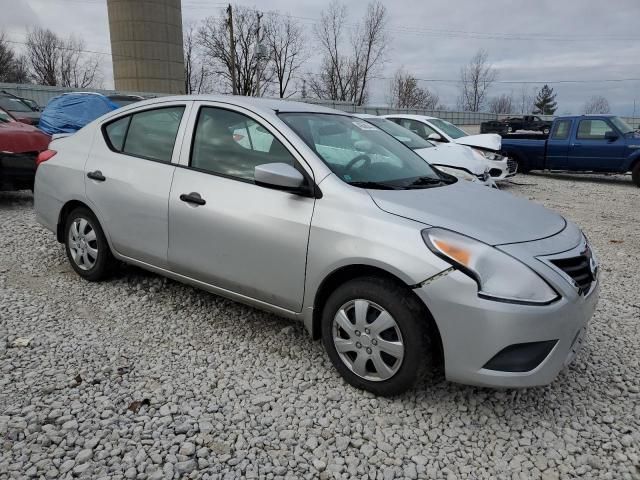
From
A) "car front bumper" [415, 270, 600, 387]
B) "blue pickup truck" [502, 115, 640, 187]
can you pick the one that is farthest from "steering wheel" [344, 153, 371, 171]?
"blue pickup truck" [502, 115, 640, 187]

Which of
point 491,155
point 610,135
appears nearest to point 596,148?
point 610,135

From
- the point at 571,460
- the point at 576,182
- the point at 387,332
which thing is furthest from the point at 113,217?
the point at 576,182

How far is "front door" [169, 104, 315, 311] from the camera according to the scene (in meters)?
2.93

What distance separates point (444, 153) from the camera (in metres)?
9.12

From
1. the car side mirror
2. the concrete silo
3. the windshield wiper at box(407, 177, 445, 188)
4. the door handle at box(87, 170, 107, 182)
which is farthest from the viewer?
the concrete silo

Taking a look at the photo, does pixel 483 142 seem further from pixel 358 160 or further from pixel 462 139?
pixel 358 160

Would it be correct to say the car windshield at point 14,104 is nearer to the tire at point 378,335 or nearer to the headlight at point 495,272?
the tire at point 378,335

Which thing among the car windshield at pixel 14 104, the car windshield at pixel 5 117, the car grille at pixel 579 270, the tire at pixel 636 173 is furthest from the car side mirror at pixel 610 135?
the car windshield at pixel 14 104

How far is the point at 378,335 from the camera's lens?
2.63 metres

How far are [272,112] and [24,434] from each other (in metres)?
2.32

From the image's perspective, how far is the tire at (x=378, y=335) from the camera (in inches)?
99.5

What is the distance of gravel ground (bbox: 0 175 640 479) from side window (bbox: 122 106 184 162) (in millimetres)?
1219

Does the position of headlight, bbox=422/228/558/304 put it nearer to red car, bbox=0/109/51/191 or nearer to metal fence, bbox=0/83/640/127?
red car, bbox=0/109/51/191

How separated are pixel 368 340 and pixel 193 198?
1540 millimetres
